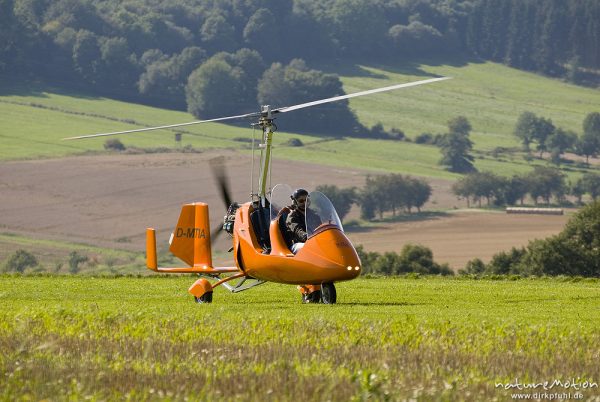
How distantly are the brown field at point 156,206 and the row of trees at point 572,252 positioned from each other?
1085 inches

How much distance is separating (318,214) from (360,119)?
148 m

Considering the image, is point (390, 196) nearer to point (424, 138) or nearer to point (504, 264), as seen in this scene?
point (424, 138)

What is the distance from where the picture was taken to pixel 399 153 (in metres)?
150

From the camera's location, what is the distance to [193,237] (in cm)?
2459

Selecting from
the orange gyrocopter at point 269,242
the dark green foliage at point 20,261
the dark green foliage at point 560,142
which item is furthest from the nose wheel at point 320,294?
the dark green foliage at point 560,142

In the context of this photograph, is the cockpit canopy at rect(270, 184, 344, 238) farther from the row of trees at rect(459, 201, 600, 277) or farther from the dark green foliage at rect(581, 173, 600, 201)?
the dark green foliage at rect(581, 173, 600, 201)

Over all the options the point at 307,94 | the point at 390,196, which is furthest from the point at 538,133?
the point at 390,196

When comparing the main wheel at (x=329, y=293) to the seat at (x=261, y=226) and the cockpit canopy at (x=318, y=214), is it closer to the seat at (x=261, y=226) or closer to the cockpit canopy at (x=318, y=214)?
the cockpit canopy at (x=318, y=214)

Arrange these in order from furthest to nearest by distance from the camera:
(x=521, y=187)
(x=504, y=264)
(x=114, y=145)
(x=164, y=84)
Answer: (x=164, y=84) → (x=521, y=187) → (x=114, y=145) → (x=504, y=264)

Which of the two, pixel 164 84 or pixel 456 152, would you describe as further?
pixel 164 84

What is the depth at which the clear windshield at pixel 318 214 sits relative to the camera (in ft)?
70.3

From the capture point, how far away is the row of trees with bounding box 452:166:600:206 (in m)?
131

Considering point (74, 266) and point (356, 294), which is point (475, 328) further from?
point (74, 266)

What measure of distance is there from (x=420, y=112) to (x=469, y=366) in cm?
16783
